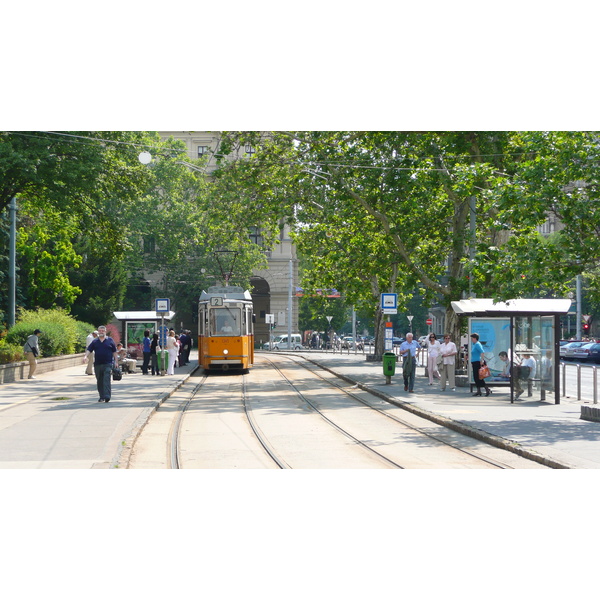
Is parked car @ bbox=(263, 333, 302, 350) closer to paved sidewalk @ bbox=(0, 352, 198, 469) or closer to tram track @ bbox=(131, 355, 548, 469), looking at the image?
paved sidewalk @ bbox=(0, 352, 198, 469)

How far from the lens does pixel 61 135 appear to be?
Result: 27672mm

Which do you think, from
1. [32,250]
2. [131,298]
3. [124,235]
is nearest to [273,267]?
[131,298]

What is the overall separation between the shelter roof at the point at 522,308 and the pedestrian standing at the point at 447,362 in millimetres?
3044

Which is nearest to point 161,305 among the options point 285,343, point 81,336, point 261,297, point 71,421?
point 71,421

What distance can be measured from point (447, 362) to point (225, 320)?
10.6 metres

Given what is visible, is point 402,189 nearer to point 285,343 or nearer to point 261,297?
point 285,343

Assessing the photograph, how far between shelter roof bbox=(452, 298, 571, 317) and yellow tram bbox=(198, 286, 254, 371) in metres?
12.8

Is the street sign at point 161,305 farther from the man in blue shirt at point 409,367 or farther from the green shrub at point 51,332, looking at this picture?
the man in blue shirt at point 409,367

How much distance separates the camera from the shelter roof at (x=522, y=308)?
20562 mm

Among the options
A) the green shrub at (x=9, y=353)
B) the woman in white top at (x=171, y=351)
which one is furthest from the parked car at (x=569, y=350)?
the green shrub at (x=9, y=353)

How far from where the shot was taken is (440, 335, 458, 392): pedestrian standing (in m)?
25.4

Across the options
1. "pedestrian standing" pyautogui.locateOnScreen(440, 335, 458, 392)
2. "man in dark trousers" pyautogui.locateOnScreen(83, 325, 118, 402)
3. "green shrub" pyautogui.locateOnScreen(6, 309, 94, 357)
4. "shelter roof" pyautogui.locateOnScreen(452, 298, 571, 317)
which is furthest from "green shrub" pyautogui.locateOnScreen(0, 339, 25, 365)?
"shelter roof" pyautogui.locateOnScreen(452, 298, 571, 317)

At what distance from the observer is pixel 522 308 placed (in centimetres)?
2130

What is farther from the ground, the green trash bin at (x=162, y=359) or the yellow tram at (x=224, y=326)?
the yellow tram at (x=224, y=326)
